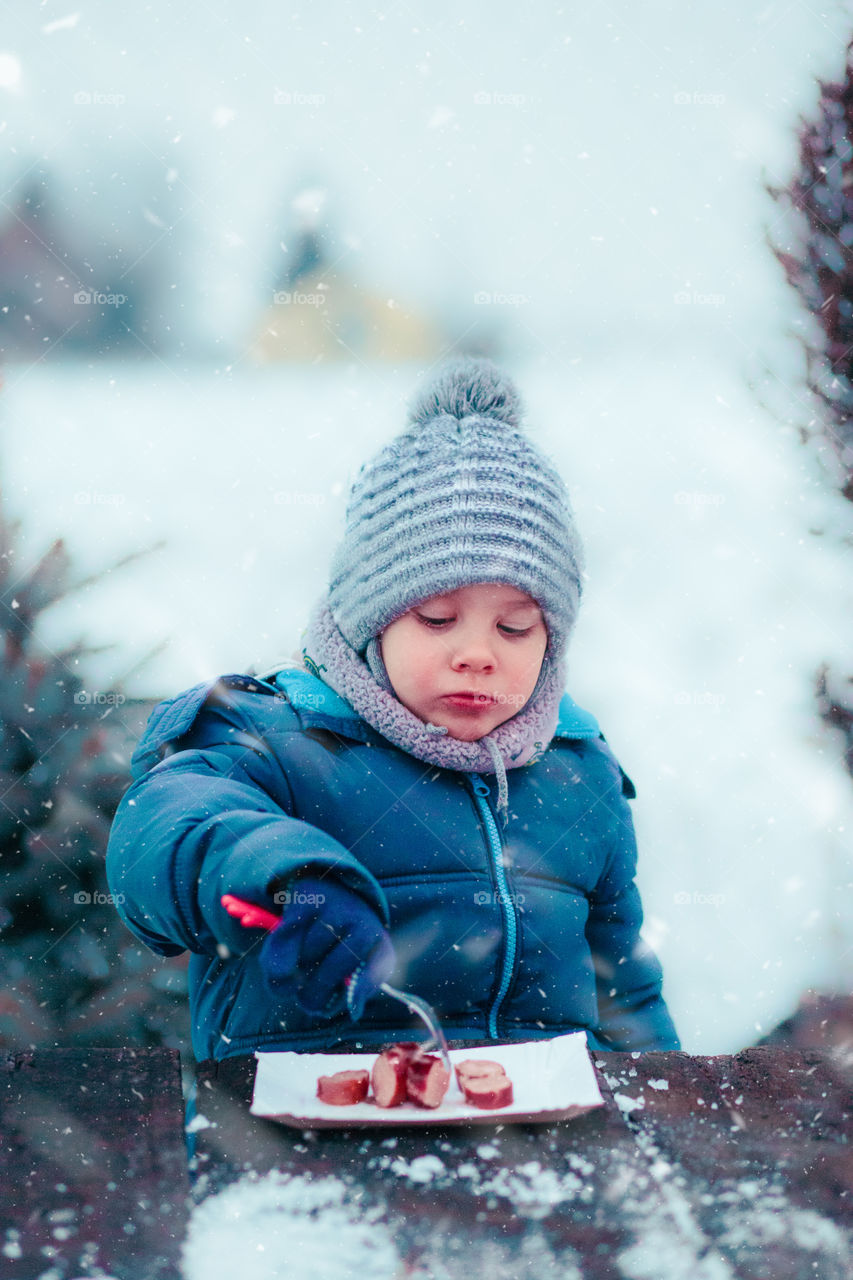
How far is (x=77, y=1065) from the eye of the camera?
1022 millimetres

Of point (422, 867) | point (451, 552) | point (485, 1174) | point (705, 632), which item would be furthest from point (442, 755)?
point (705, 632)

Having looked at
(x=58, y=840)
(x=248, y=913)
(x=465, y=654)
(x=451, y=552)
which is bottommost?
(x=58, y=840)

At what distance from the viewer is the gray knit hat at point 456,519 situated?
4.60 feet

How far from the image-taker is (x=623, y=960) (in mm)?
1598

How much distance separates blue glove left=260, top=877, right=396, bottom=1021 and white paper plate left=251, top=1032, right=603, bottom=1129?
10 centimetres

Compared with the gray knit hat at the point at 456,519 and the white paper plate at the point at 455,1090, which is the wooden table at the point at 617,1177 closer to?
the white paper plate at the point at 455,1090

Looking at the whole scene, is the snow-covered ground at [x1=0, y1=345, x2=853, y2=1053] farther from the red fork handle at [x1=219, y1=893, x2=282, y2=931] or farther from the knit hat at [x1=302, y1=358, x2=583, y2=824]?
the red fork handle at [x1=219, y1=893, x2=282, y2=931]

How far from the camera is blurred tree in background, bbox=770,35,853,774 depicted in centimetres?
216

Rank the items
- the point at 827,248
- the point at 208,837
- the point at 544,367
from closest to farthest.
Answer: the point at 208,837 → the point at 827,248 → the point at 544,367

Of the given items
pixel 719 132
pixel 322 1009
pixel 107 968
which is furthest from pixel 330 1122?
pixel 719 132

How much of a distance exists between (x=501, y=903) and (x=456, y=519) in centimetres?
58

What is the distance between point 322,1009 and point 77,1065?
0.28 m

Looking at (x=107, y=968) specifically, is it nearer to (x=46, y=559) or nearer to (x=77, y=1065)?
(x=46, y=559)

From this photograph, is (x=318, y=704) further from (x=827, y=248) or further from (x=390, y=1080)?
(x=827, y=248)
